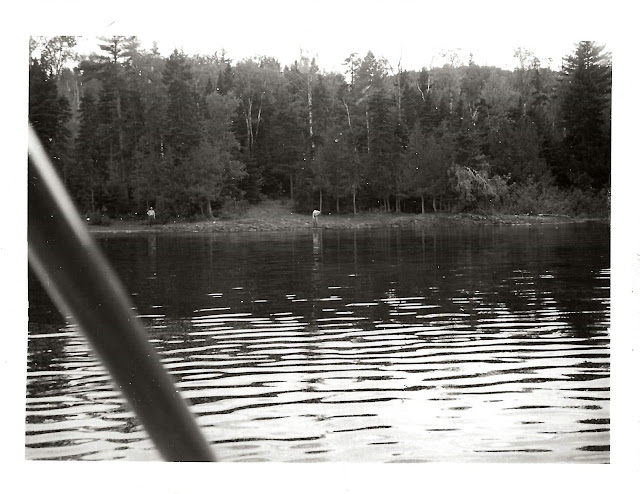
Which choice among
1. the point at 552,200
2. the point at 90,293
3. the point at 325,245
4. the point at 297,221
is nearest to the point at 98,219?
the point at 297,221

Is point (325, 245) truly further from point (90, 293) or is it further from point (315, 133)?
point (90, 293)

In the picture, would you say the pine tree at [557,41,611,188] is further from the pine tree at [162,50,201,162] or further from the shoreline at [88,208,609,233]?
the pine tree at [162,50,201,162]

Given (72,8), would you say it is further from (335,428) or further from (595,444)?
(595,444)

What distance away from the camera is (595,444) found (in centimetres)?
395

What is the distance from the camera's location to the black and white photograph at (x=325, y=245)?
3566 millimetres

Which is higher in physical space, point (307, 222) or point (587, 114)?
point (587, 114)

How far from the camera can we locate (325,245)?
1223 cm

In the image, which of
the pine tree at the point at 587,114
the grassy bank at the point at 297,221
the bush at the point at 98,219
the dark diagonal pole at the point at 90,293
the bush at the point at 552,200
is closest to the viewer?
the dark diagonal pole at the point at 90,293

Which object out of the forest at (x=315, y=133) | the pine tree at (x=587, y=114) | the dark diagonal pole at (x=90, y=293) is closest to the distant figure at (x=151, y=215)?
the forest at (x=315, y=133)

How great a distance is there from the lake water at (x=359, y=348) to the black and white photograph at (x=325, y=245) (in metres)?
0.03

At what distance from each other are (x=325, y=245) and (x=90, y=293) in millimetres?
11484

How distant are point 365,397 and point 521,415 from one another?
1.02 meters

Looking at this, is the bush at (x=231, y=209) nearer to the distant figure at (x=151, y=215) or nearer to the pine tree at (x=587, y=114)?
the distant figure at (x=151, y=215)
